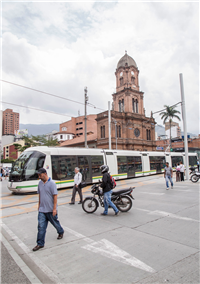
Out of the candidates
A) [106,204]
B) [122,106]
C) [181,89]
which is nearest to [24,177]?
[106,204]

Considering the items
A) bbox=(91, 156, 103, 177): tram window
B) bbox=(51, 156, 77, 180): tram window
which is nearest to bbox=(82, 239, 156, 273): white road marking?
bbox=(51, 156, 77, 180): tram window

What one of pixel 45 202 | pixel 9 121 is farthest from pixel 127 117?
pixel 9 121

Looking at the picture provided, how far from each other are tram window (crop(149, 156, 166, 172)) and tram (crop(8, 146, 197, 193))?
0.76ft

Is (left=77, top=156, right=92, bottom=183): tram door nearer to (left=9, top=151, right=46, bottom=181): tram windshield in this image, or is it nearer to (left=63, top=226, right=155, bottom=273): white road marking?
(left=9, top=151, right=46, bottom=181): tram windshield

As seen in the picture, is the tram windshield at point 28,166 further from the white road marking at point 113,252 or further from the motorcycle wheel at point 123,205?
the white road marking at point 113,252

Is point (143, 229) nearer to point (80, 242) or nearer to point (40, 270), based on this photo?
point (80, 242)

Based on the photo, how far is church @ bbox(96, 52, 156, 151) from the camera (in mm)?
49281

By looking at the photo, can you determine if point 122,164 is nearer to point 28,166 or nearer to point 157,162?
point 157,162

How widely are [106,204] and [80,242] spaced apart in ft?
7.62

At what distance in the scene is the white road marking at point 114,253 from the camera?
3625 millimetres

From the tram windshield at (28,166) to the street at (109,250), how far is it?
632 centimetres

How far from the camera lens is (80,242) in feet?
15.5

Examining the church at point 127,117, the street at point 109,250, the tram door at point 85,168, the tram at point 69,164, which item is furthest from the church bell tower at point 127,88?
the street at point 109,250

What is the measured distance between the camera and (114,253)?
410cm
